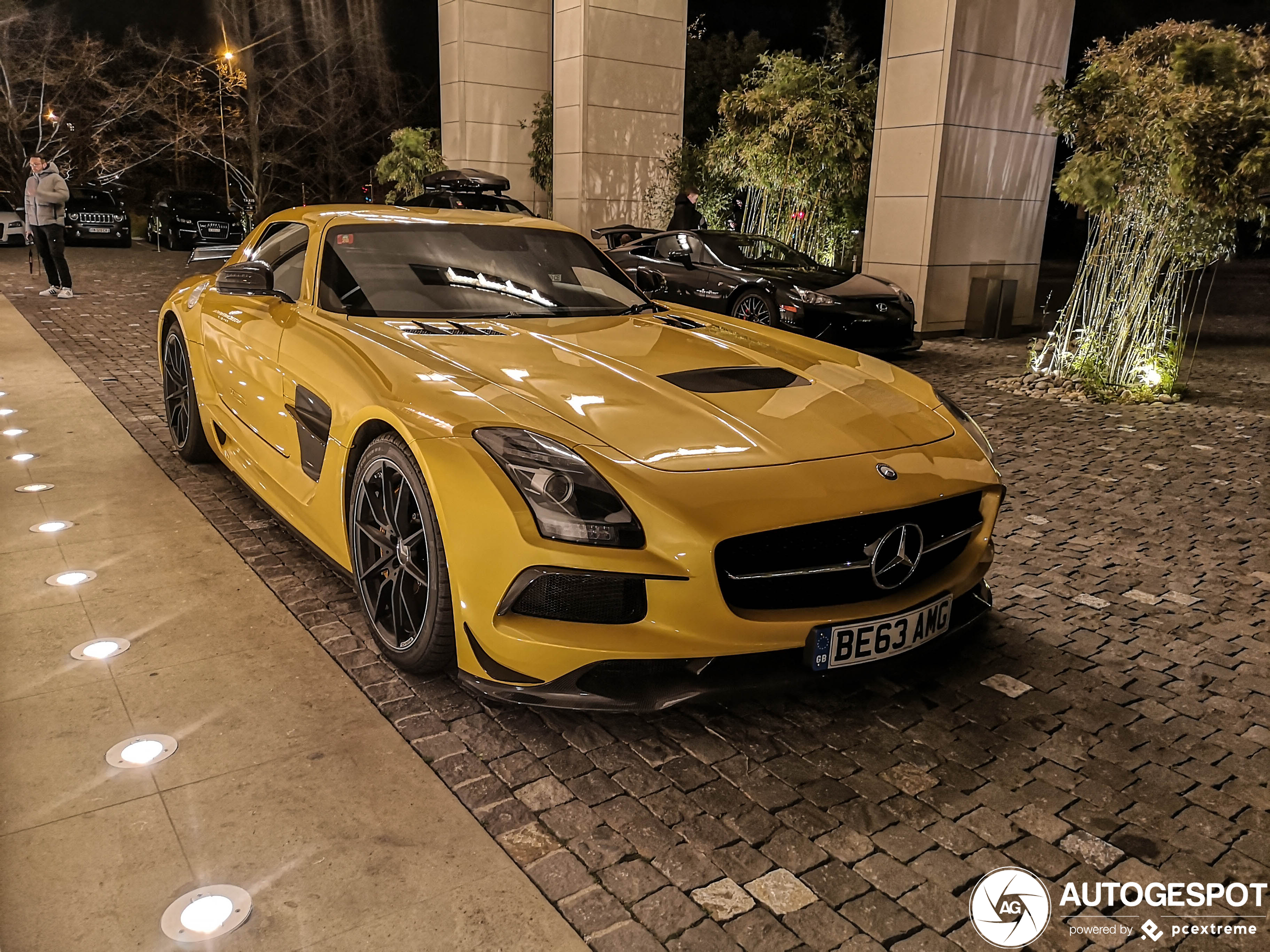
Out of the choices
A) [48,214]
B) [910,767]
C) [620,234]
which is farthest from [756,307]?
[48,214]

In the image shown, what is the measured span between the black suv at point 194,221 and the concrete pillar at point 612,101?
803 centimetres

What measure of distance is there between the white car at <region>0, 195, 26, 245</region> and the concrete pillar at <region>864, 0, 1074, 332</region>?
1726 cm

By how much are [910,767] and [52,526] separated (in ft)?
12.0

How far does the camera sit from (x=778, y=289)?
29.9 ft

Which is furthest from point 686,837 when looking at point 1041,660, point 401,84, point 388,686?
point 401,84

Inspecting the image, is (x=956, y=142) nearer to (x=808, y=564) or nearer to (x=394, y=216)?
(x=394, y=216)

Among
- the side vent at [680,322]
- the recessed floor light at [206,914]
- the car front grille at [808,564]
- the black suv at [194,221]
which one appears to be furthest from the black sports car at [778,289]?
the black suv at [194,221]

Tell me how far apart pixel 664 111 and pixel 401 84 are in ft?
65.8

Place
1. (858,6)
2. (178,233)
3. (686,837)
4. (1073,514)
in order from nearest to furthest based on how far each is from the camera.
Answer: (686,837)
(1073,514)
(178,233)
(858,6)

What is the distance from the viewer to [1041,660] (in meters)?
3.31

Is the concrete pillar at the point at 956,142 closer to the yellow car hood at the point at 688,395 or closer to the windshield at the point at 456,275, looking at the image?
the windshield at the point at 456,275

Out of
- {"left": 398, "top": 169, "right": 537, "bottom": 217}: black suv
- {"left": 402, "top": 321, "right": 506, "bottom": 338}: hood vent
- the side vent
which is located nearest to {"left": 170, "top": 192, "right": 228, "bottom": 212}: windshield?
{"left": 398, "top": 169, "right": 537, "bottom": 217}: black suv

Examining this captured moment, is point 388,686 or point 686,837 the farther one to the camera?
point 388,686

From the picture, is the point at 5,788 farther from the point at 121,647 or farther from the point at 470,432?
the point at 470,432
